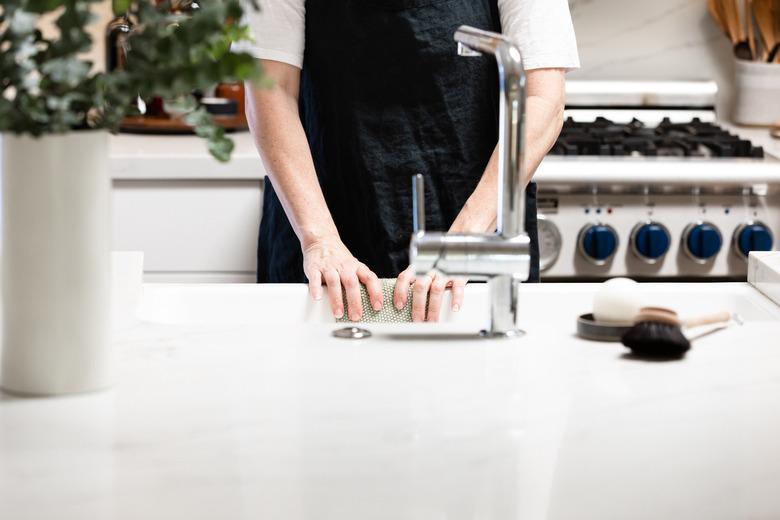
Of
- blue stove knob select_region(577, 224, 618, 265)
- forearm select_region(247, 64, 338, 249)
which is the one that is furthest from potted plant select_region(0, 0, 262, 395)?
blue stove knob select_region(577, 224, 618, 265)

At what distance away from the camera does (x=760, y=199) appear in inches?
86.7

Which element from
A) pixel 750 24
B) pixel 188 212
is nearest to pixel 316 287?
pixel 188 212

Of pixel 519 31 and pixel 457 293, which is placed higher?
pixel 519 31

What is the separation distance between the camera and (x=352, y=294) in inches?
55.6

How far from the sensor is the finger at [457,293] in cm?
142

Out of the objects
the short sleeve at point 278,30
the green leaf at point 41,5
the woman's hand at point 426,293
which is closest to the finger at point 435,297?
the woman's hand at point 426,293

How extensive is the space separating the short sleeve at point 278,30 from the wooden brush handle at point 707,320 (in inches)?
32.1

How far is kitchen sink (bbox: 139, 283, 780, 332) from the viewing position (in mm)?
1413

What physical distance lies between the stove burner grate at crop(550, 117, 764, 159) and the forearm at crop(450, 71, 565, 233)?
55 cm

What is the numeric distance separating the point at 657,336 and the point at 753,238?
1138 mm

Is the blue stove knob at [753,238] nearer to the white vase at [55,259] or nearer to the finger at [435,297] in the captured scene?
the finger at [435,297]

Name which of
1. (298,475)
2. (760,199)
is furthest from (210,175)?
(298,475)

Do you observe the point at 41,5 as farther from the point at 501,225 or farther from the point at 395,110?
the point at 395,110

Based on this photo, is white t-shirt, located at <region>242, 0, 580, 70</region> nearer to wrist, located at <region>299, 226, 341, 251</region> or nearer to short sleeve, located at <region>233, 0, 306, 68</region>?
short sleeve, located at <region>233, 0, 306, 68</region>
